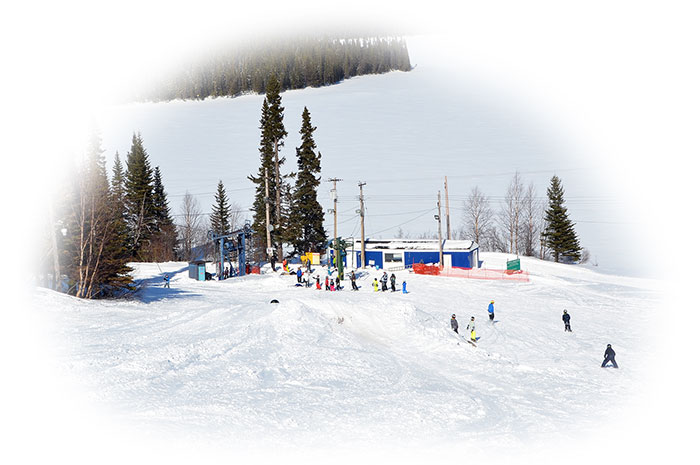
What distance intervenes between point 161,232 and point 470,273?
3973cm

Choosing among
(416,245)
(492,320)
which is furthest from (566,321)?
(416,245)

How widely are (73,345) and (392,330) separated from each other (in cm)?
1279

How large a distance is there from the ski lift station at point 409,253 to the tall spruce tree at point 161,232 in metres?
23.5

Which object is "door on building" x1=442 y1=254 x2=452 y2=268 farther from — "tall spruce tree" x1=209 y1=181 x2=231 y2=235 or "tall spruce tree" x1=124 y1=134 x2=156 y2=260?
"tall spruce tree" x1=124 y1=134 x2=156 y2=260

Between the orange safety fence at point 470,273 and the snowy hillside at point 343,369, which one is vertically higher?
the orange safety fence at point 470,273

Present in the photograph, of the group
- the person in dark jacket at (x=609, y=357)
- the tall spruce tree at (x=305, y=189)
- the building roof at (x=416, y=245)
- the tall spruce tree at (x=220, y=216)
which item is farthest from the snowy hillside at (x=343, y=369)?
the tall spruce tree at (x=220, y=216)

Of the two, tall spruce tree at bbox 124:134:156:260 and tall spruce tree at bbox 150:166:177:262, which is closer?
tall spruce tree at bbox 150:166:177:262

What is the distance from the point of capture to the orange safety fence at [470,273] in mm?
44344

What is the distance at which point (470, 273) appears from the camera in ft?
150

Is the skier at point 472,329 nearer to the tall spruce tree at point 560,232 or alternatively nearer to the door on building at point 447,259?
the door on building at point 447,259

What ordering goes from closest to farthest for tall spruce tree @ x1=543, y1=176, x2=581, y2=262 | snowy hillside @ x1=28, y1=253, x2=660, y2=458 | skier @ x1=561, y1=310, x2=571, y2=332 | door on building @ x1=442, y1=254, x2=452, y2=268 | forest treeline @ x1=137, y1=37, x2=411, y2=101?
snowy hillside @ x1=28, y1=253, x2=660, y2=458, skier @ x1=561, y1=310, x2=571, y2=332, door on building @ x1=442, y1=254, x2=452, y2=268, tall spruce tree @ x1=543, y1=176, x2=581, y2=262, forest treeline @ x1=137, y1=37, x2=411, y2=101

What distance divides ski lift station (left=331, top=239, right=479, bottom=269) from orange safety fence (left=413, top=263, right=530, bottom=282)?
3233mm

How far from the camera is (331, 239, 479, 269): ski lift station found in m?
49.6

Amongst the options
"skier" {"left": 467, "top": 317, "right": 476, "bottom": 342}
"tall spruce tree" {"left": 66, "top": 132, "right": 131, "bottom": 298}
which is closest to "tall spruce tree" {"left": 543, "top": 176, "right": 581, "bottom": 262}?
"skier" {"left": 467, "top": 317, "right": 476, "bottom": 342}
